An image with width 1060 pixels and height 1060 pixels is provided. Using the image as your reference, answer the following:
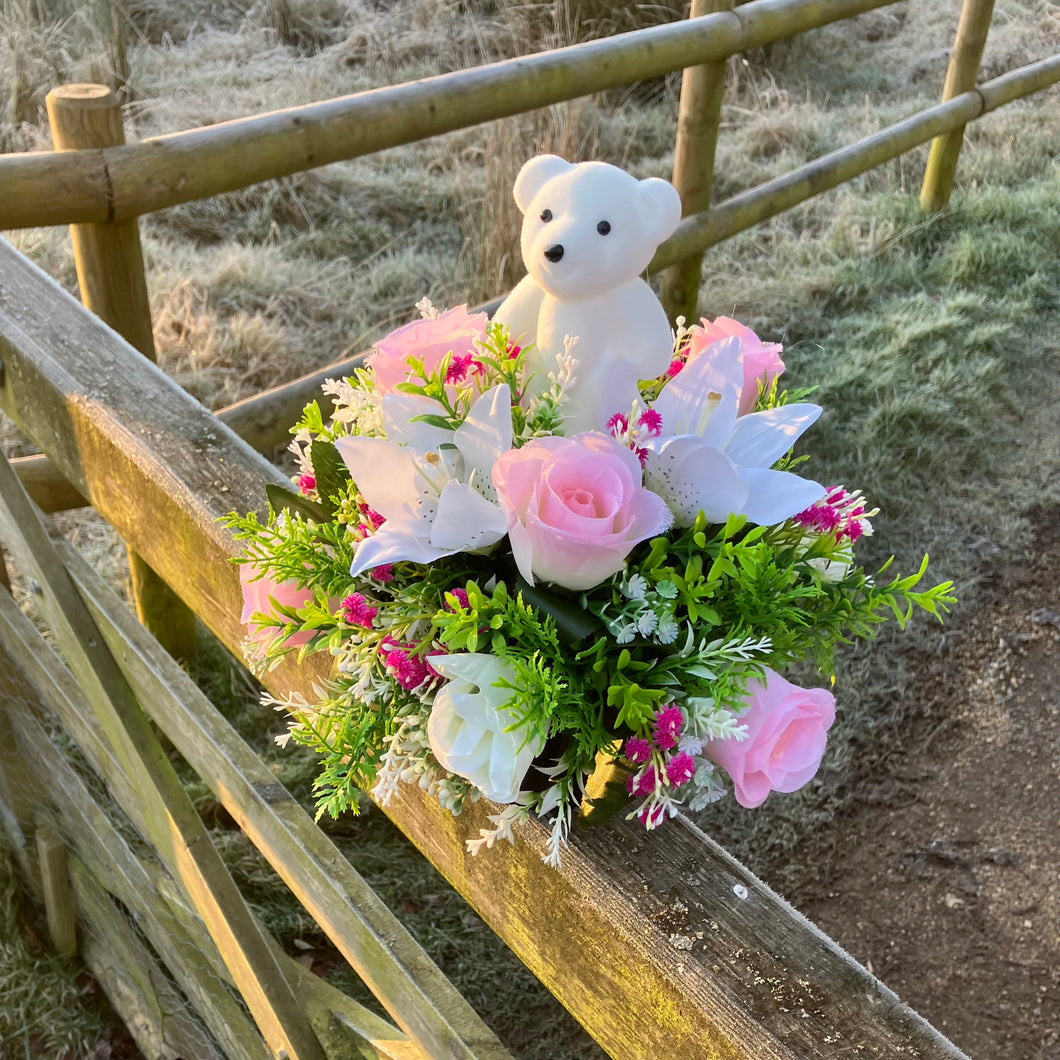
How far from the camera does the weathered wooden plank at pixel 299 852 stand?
3.36 feet

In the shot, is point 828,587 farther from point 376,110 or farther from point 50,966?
point 50,966

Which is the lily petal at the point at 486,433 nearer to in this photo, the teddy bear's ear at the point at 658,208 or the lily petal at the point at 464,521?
the lily petal at the point at 464,521

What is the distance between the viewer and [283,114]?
76.5 inches

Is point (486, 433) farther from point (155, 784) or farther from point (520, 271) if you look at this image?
point (520, 271)

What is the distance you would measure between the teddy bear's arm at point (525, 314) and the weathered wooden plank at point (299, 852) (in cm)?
61

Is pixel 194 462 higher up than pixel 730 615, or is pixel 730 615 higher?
pixel 730 615

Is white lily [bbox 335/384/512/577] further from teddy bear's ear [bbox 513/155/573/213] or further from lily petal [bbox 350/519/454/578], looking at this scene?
teddy bear's ear [bbox 513/155/573/213]

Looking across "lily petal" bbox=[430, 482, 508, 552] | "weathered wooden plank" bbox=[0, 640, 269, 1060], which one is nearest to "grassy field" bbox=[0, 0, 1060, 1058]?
"weathered wooden plank" bbox=[0, 640, 269, 1060]

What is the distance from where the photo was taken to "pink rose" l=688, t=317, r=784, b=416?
81 cm

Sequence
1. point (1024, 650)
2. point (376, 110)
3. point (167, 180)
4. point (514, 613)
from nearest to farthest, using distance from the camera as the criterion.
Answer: point (514, 613)
point (167, 180)
point (376, 110)
point (1024, 650)

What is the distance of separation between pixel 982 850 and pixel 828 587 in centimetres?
175

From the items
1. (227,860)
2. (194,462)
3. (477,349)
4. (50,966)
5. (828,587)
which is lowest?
(50,966)

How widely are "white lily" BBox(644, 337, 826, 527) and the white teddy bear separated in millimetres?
49

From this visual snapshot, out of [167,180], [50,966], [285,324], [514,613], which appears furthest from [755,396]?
[285,324]
